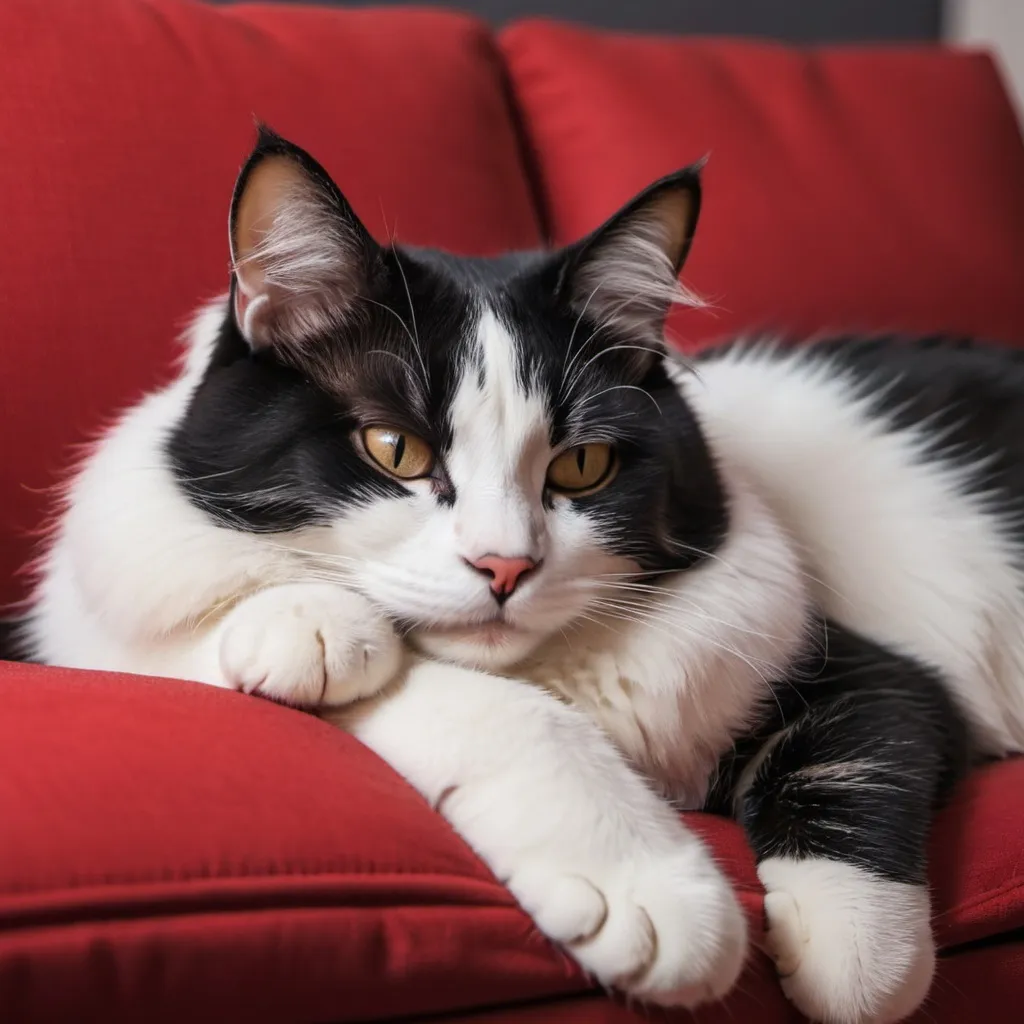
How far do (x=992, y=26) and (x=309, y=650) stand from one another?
2.66m

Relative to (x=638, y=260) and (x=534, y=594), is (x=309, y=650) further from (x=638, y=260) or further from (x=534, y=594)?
(x=638, y=260)

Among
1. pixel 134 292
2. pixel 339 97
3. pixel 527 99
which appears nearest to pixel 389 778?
pixel 134 292

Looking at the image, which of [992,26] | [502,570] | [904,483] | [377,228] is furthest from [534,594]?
[992,26]

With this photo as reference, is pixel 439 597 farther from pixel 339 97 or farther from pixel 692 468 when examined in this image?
pixel 339 97

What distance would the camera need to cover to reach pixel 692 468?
3.45 feet

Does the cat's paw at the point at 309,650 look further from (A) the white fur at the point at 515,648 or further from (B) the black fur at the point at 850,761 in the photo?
(B) the black fur at the point at 850,761

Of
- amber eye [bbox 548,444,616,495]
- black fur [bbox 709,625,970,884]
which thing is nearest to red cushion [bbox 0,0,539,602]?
amber eye [bbox 548,444,616,495]

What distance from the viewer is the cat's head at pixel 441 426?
2.87ft

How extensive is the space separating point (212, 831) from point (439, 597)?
0.27 meters

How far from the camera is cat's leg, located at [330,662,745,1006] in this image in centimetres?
70

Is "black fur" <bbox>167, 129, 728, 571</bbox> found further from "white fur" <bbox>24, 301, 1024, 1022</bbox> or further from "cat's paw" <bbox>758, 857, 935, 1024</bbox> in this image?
"cat's paw" <bbox>758, 857, 935, 1024</bbox>

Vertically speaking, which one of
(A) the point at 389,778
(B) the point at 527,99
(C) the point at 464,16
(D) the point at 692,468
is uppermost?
(C) the point at 464,16

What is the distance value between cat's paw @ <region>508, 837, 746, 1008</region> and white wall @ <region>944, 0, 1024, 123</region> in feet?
8.14

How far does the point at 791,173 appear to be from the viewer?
1875 millimetres
